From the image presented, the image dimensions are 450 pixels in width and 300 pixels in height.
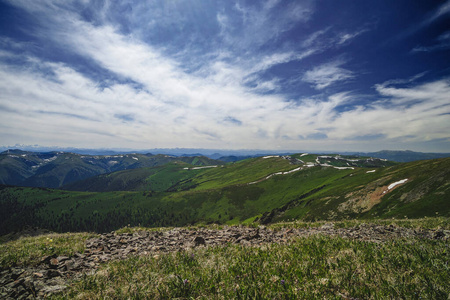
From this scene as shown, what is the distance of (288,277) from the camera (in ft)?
15.8

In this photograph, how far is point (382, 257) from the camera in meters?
5.66

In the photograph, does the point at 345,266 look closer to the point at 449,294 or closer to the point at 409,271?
the point at 409,271

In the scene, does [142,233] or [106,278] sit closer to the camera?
[106,278]

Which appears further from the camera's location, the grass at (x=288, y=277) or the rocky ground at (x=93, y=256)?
the rocky ground at (x=93, y=256)

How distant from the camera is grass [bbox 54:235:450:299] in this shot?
397 centimetres

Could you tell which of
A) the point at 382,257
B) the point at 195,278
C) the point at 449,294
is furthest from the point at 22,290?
the point at 382,257

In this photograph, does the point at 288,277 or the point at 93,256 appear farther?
the point at 93,256

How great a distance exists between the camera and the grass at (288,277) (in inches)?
156

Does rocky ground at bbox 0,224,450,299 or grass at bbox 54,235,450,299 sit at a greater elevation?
grass at bbox 54,235,450,299

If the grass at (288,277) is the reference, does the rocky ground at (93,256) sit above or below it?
below

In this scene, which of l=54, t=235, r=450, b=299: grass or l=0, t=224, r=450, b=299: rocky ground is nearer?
l=54, t=235, r=450, b=299: grass

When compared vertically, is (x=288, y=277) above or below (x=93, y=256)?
above

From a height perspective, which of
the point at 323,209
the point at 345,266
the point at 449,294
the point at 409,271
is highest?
the point at 449,294

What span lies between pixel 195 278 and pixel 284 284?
223 cm
